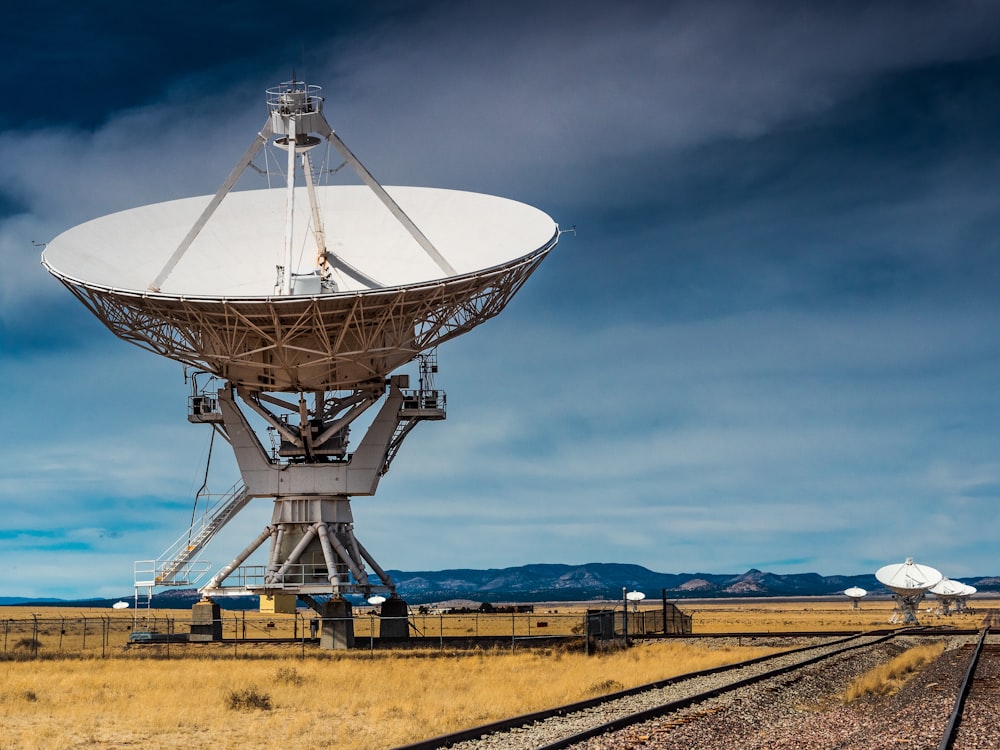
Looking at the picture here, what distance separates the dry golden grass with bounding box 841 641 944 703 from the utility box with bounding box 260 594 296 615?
17.5 meters

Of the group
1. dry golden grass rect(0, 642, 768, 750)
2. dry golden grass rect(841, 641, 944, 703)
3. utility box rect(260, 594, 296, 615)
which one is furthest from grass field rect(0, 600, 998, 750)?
dry golden grass rect(841, 641, 944, 703)

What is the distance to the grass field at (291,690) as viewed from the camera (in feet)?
56.4

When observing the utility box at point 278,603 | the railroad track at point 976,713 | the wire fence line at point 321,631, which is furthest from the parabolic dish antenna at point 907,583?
the railroad track at point 976,713

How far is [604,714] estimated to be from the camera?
17.3 metres

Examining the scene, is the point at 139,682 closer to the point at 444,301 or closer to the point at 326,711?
the point at 326,711

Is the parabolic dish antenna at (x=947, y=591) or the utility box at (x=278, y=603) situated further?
the parabolic dish antenna at (x=947, y=591)

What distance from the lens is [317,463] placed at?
37562 mm

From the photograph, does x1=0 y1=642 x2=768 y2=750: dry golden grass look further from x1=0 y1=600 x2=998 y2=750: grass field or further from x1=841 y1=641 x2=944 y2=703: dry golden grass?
x1=841 y1=641 x2=944 y2=703: dry golden grass

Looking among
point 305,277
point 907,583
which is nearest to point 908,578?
point 907,583

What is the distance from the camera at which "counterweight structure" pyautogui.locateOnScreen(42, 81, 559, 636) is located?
33.0 m

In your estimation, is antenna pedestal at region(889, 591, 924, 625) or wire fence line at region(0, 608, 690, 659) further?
antenna pedestal at region(889, 591, 924, 625)

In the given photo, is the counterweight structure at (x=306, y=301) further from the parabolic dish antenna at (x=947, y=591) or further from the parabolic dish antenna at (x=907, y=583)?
the parabolic dish antenna at (x=947, y=591)

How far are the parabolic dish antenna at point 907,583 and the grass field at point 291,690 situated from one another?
2787cm

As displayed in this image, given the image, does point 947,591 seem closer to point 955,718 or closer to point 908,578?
point 908,578
